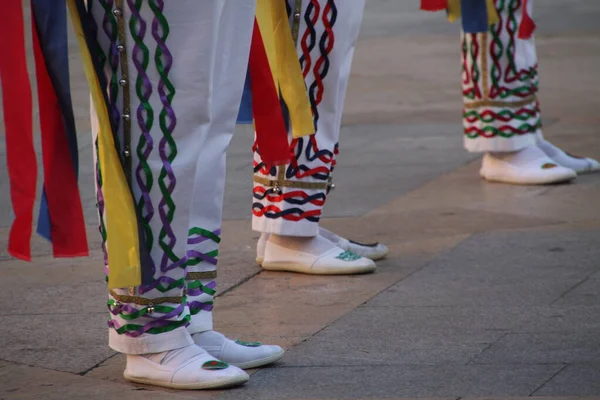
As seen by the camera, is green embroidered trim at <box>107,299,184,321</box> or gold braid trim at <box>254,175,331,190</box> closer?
green embroidered trim at <box>107,299,184,321</box>

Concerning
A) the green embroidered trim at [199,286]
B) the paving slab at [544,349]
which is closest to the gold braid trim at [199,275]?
the green embroidered trim at [199,286]

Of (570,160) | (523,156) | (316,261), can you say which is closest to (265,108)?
(316,261)

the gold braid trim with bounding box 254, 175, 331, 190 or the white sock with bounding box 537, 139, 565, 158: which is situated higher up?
the gold braid trim with bounding box 254, 175, 331, 190

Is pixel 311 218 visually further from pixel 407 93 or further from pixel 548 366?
pixel 407 93

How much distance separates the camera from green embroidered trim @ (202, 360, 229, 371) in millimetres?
3305

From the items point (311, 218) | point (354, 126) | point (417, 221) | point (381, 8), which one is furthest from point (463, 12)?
point (381, 8)

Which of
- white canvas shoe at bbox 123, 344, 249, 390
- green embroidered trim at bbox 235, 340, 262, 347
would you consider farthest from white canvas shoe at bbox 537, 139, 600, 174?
white canvas shoe at bbox 123, 344, 249, 390

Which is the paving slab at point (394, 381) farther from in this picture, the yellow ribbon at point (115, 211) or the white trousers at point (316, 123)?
the white trousers at point (316, 123)

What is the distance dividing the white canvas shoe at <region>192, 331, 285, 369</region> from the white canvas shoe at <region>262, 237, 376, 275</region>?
1014 millimetres

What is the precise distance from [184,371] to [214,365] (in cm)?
8

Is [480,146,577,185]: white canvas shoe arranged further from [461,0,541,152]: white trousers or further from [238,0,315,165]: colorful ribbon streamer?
[238,0,315,165]: colorful ribbon streamer

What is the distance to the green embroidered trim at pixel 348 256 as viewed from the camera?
453 cm

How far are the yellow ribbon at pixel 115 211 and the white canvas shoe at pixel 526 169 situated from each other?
124 inches

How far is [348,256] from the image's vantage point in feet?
14.9
